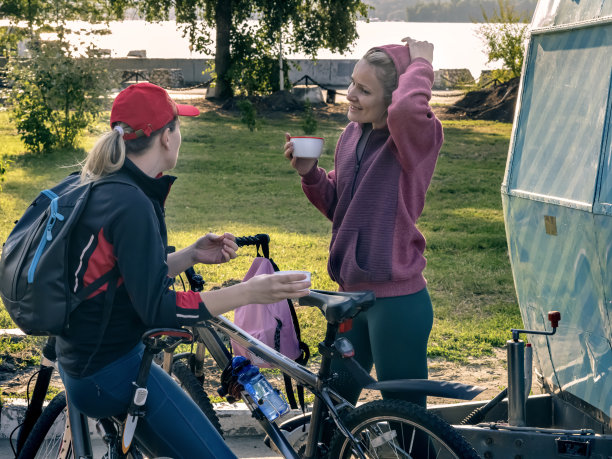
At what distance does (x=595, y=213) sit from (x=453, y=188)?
31.9 feet

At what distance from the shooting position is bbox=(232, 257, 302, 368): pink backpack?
3377mm

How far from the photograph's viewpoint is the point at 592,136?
3.48 m

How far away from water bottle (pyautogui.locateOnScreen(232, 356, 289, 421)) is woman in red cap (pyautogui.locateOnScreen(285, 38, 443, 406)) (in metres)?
0.43

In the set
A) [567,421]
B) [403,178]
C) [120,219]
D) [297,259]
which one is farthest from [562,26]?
[297,259]

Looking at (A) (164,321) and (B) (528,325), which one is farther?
(B) (528,325)

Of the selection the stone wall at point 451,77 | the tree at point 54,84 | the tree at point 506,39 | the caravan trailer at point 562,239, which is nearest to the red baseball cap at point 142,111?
the caravan trailer at point 562,239

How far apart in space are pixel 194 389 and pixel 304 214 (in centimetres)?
789

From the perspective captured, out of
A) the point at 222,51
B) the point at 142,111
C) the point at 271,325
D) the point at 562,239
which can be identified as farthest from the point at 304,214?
the point at 222,51

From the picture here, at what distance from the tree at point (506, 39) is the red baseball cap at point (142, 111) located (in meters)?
22.9

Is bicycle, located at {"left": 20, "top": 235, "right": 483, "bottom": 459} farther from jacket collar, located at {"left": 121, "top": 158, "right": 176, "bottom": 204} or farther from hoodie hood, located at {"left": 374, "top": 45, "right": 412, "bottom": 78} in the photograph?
hoodie hood, located at {"left": 374, "top": 45, "right": 412, "bottom": 78}

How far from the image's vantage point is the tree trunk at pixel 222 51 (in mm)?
23734

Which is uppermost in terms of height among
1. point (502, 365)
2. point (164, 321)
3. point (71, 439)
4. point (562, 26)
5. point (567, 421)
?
point (562, 26)

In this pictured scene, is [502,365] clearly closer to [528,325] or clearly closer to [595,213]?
[528,325]

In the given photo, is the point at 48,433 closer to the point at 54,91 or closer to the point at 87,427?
the point at 87,427
